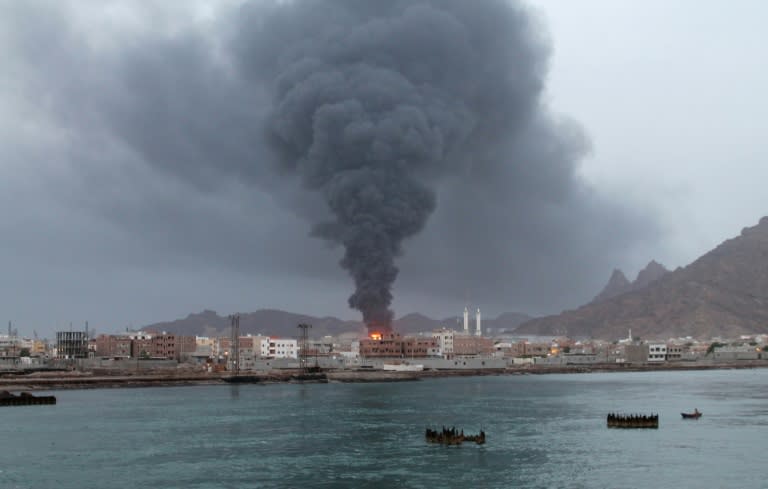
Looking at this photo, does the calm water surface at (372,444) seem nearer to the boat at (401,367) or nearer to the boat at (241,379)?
the boat at (241,379)

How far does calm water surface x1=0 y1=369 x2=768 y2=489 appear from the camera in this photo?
47094mm

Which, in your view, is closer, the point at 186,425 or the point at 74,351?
the point at 186,425

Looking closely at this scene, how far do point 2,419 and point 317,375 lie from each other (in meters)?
76.0

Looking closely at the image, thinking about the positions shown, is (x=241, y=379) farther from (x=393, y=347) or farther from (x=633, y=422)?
(x=633, y=422)

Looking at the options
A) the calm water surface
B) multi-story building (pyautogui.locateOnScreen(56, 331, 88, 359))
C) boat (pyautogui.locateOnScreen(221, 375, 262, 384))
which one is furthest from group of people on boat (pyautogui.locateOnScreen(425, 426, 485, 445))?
Answer: multi-story building (pyautogui.locateOnScreen(56, 331, 88, 359))

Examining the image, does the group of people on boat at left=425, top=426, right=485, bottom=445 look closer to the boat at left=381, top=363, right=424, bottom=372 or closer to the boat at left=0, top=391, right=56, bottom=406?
the boat at left=0, top=391, right=56, bottom=406

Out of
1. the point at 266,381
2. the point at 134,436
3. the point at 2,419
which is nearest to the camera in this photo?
the point at 134,436

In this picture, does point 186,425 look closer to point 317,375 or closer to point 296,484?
point 296,484

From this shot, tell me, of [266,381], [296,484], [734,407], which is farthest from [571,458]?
[266,381]

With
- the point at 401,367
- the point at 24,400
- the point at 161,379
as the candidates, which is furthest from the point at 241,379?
the point at 24,400

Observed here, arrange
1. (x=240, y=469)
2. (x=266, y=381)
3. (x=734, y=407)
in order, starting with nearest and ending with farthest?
(x=240, y=469)
(x=734, y=407)
(x=266, y=381)

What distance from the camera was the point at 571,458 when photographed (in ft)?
176

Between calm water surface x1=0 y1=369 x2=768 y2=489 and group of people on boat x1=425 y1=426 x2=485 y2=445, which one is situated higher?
group of people on boat x1=425 y1=426 x2=485 y2=445

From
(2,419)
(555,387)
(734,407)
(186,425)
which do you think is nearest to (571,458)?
(186,425)
